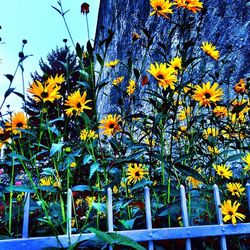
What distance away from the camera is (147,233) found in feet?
3.31

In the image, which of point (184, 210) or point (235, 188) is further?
point (235, 188)

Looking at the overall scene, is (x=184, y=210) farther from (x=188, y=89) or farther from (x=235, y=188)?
(x=188, y=89)

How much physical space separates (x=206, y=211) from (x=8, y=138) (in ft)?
2.58

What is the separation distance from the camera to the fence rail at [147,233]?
0.94 m

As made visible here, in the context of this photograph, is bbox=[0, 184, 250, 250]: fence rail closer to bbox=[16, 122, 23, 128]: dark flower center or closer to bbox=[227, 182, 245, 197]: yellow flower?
bbox=[227, 182, 245, 197]: yellow flower

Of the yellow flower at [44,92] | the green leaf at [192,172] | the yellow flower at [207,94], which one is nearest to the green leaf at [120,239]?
the green leaf at [192,172]

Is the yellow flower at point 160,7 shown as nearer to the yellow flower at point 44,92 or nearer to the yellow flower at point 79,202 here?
the yellow flower at point 44,92

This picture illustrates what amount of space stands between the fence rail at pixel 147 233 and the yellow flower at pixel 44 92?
0.35 meters

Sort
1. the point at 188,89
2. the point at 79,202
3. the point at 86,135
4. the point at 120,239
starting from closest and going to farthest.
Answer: the point at 120,239 → the point at 86,135 → the point at 188,89 → the point at 79,202

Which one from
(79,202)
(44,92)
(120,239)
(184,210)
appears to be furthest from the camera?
(79,202)

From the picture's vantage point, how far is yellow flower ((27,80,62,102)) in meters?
1.14

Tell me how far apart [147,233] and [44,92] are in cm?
60

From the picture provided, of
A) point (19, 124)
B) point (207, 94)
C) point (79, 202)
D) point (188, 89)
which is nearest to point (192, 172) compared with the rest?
point (207, 94)

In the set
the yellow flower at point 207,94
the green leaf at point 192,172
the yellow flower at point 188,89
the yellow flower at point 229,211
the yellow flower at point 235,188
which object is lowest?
the yellow flower at point 229,211
